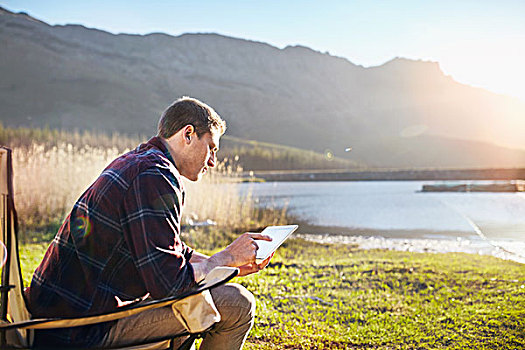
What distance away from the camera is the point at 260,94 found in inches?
4063

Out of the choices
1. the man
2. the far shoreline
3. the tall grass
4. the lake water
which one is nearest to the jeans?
the man

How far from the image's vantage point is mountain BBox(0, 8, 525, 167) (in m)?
72.4

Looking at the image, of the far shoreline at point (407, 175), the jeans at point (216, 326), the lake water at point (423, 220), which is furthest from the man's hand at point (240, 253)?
the far shoreline at point (407, 175)

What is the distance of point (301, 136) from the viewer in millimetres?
91625

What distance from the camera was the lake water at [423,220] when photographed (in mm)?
9133

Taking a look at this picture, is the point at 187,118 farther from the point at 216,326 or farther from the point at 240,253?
the point at 216,326

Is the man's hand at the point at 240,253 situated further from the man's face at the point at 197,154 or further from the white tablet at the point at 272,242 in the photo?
the man's face at the point at 197,154

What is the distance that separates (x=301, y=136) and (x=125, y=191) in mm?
90465

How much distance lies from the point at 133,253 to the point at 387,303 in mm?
3266

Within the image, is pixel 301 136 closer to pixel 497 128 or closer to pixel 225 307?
pixel 497 128

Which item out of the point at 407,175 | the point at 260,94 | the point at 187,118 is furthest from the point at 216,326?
the point at 260,94

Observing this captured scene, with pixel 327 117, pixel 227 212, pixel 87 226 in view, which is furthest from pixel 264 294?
pixel 327 117

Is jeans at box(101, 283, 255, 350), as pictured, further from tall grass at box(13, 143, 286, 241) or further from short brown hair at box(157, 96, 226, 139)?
tall grass at box(13, 143, 286, 241)

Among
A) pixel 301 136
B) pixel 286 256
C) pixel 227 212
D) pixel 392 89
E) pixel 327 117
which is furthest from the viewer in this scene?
pixel 392 89
